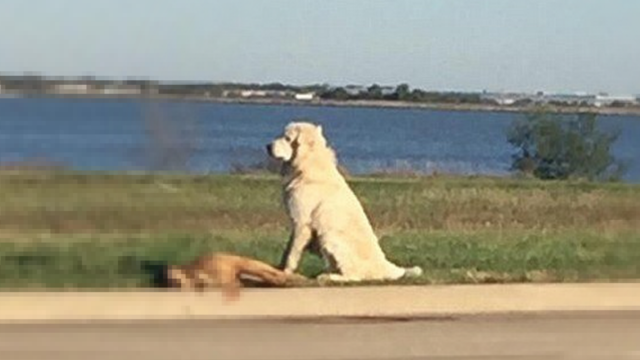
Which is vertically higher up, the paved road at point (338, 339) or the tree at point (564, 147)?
the tree at point (564, 147)

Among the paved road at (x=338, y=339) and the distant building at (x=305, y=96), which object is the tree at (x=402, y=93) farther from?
the paved road at (x=338, y=339)

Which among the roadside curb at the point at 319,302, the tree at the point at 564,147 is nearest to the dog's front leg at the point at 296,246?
the roadside curb at the point at 319,302

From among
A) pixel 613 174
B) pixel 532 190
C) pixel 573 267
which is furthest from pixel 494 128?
pixel 573 267

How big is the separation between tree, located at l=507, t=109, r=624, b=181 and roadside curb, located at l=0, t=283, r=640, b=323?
35.5 m

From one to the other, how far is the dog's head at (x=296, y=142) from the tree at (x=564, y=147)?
3505cm

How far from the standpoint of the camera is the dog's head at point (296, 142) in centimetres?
1587

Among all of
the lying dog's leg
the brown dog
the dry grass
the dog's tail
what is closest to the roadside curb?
the brown dog

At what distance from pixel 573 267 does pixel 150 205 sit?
6.54m

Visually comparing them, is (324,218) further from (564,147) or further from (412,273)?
(564,147)

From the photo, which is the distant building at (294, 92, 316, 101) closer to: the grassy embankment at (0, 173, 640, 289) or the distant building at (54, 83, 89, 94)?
the grassy embankment at (0, 173, 640, 289)

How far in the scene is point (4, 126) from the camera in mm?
27859

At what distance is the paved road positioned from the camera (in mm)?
11273

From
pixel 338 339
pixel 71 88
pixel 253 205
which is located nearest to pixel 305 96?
pixel 253 205

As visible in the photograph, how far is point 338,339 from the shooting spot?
12.3 m
